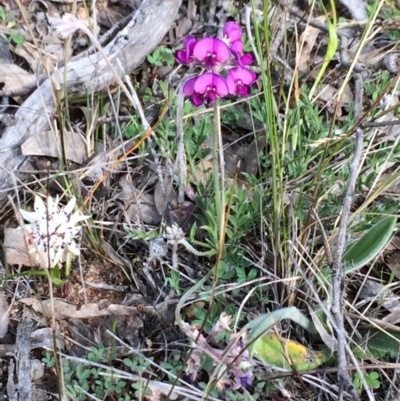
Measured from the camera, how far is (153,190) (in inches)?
81.5

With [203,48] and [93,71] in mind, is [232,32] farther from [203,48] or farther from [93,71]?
[93,71]

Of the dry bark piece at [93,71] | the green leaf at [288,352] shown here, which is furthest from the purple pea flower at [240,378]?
the dry bark piece at [93,71]

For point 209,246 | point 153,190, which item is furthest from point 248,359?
point 153,190

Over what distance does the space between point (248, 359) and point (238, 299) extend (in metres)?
0.34

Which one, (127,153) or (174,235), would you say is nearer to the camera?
(174,235)

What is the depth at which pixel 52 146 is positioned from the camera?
2082 millimetres

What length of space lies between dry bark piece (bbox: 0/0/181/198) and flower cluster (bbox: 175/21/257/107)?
26.8 inches

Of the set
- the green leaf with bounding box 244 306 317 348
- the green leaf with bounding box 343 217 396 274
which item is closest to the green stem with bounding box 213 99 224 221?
the green leaf with bounding box 244 306 317 348

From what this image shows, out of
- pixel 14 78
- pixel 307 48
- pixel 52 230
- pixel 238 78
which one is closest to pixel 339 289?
pixel 238 78

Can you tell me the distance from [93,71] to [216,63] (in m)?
0.85

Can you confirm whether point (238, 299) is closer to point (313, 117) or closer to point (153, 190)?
point (153, 190)

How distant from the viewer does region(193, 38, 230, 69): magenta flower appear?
1388 mm

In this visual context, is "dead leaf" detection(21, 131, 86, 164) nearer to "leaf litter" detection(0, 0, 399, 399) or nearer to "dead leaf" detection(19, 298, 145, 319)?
"leaf litter" detection(0, 0, 399, 399)

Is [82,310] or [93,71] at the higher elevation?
[93,71]
